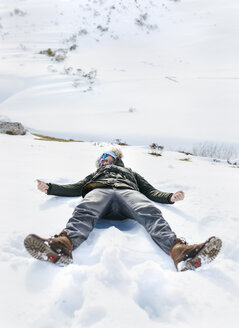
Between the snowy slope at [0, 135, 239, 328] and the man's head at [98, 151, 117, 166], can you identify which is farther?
the man's head at [98, 151, 117, 166]

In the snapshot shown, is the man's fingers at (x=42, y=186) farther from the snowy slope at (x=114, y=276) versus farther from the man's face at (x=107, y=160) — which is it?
the man's face at (x=107, y=160)

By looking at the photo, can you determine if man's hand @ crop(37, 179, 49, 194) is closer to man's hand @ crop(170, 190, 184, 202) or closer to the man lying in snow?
the man lying in snow

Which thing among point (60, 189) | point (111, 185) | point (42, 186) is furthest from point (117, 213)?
point (42, 186)

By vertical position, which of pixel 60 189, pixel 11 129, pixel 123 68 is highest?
pixel 123 68

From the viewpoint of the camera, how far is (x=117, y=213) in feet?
8.71

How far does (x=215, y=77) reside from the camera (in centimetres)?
1183

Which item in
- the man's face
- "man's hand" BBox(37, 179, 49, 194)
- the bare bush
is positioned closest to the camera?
"man's hand" BBox(37, 179, 49, 194)

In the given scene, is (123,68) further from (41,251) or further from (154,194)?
(41,251)

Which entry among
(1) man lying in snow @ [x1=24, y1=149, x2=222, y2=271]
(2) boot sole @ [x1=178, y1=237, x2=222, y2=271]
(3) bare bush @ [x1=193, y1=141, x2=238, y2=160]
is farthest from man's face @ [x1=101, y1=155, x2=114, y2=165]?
(3) bare bush @ [x1=193, y1=141, x2=238, y2=160]

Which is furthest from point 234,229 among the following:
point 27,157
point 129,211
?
point 27,157

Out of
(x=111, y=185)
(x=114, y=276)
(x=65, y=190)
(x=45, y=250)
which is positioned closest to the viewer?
(x=114, y=276)

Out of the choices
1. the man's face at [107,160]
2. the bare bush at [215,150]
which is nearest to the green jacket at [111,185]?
the man's face at [107,160]

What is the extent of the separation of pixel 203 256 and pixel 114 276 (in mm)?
598

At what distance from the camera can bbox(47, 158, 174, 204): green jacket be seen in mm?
2844
